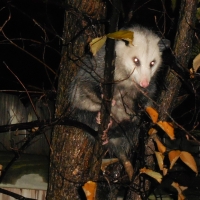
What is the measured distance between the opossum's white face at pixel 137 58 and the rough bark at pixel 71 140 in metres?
0.32

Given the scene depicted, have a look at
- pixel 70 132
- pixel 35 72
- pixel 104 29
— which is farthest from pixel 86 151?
pixel 35 72

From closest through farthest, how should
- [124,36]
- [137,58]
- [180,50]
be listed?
1. [124,36]
2. [180,50]
3. [137,58]

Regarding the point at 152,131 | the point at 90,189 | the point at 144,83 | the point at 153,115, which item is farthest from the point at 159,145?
the point at 144,83

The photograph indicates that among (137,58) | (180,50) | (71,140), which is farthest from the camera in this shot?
(137,58)

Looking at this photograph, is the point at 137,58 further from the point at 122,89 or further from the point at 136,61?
the point at 122,89

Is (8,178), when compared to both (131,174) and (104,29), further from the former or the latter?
(104,29)

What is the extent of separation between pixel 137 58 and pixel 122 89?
183mm

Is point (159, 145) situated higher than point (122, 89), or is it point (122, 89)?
point (122, 89)

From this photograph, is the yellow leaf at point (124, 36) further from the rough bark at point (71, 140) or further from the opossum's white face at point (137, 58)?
the opossum's white face at point (137, 58)

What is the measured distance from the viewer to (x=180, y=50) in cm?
188

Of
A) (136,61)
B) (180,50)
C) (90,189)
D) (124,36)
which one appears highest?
(136,61)

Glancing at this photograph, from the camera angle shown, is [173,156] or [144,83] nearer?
[173,156]

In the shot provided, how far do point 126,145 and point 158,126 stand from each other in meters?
0.72

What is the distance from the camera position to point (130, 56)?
2.48m
